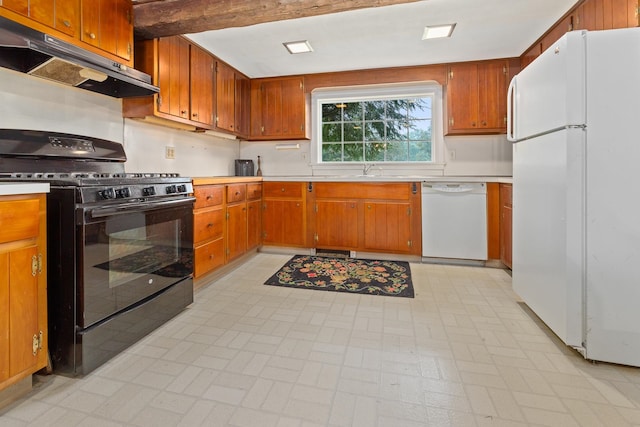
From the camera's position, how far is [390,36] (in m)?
2.94

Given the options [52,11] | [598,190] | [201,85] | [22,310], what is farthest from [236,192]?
[598,190]

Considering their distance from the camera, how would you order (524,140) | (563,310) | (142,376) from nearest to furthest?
(142,376) < (563,310) < (524,140)

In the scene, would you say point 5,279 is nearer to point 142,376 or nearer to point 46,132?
point 142,376

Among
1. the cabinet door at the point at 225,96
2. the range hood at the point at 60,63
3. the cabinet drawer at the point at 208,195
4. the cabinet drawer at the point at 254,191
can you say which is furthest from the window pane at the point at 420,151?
the range hood at the point at 60,63

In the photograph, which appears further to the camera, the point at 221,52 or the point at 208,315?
the point at 221,52

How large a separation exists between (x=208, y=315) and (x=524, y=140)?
2.44 meters

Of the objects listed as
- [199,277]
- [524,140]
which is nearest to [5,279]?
[199,277]

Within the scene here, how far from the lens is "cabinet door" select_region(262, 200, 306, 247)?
12.6 ft

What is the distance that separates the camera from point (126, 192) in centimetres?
171

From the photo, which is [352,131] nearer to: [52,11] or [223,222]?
[223,222]

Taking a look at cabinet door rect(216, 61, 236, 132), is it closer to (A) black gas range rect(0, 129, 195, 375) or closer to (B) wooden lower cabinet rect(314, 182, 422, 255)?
(B) wooden lower cabinet rect(314, 182, 422, 255)

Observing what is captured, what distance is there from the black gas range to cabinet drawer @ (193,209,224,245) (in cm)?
28

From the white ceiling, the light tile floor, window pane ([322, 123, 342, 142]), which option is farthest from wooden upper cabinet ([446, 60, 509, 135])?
the light tile floor

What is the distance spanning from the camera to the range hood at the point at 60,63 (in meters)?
1.47
